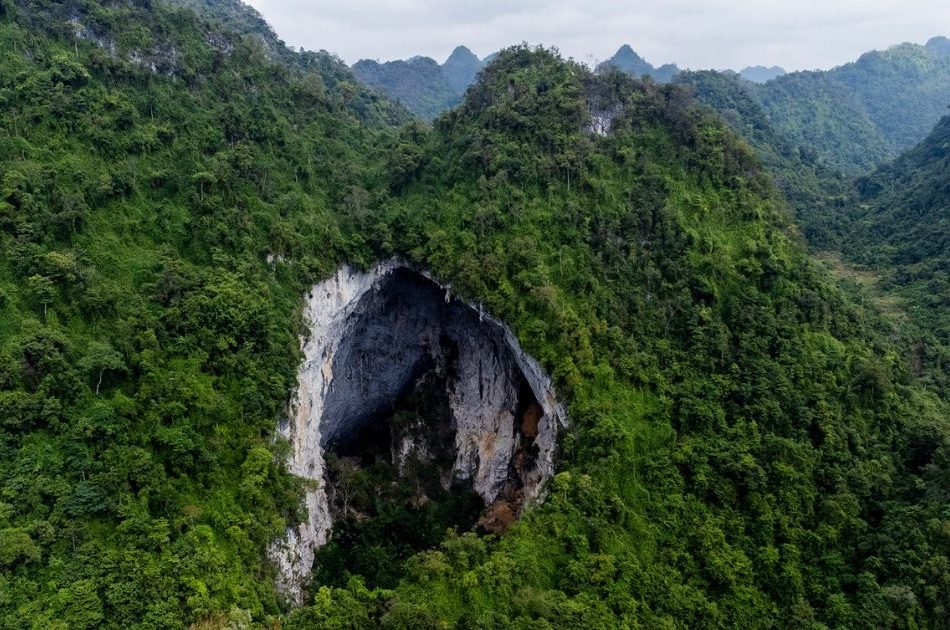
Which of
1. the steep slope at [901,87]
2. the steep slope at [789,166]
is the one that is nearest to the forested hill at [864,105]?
the steep slope at [901,87]

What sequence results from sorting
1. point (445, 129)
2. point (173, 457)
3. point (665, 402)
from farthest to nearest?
1. point (445, 129)
2. point (665, 402)
3. point (173, 457)

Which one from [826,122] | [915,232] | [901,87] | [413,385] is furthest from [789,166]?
[901,87]

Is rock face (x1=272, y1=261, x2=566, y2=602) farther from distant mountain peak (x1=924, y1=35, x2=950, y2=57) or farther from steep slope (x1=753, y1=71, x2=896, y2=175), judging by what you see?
distant mountain peak (x1=924, y1=35, x2=950, y2=57)

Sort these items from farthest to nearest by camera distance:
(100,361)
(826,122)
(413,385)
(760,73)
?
(760,73), (826,122), (413,385), (100,361)

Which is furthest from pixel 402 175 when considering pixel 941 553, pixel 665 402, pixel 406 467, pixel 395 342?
pixel 941 553

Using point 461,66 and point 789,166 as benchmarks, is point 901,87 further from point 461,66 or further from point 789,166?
point 461,66

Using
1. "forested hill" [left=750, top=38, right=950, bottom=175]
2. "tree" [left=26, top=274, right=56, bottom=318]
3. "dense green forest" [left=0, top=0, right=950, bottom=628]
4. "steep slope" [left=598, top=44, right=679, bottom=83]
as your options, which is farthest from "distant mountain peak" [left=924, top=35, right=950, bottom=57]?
"tree" [left=26, top=274, right=56, bottom=318]

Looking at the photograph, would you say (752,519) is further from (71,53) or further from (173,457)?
(71,53)
